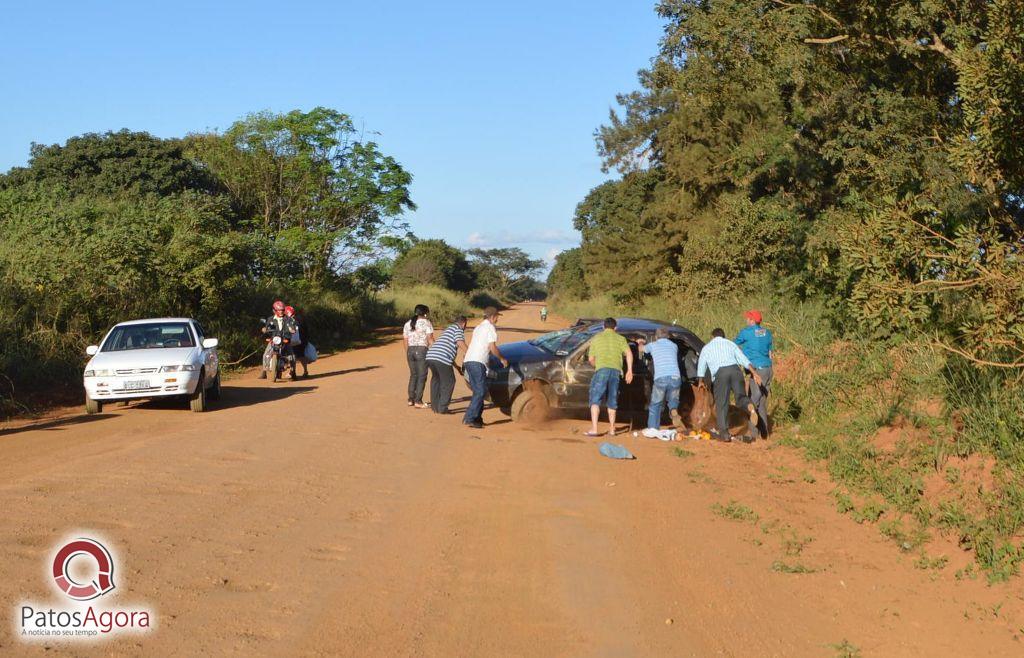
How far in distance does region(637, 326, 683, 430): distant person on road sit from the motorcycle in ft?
30.9

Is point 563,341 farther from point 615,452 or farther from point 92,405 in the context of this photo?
point 92,405

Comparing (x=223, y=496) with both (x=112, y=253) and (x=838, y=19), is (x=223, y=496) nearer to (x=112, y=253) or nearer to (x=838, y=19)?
(x=838, y=19)

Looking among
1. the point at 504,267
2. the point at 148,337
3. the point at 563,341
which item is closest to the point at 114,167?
the point at 148,337

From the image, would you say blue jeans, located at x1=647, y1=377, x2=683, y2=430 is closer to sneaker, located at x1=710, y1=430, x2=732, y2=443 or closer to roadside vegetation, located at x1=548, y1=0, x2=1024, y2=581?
sneaker, located at x1=710, y1=430, x2=732, y2=443

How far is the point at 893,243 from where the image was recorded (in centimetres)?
956

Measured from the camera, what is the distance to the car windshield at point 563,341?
1453cm

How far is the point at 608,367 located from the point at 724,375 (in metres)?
1.67

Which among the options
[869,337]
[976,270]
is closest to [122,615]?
[976,270]

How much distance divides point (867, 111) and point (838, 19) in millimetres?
5934

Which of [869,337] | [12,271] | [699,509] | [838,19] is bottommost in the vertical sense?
[699,509]

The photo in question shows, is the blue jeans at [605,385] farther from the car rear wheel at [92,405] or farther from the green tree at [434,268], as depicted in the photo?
the green tree at [434,268]

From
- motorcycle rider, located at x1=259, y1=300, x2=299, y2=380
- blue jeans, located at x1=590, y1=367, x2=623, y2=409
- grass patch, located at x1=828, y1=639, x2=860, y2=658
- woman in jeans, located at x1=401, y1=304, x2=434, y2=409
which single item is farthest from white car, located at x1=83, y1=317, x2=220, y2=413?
grass patch, located at x1=828, y1=639, x2=860, y2=658

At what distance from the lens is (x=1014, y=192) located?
31.8 feet

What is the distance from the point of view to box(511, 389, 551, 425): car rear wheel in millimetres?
14055
